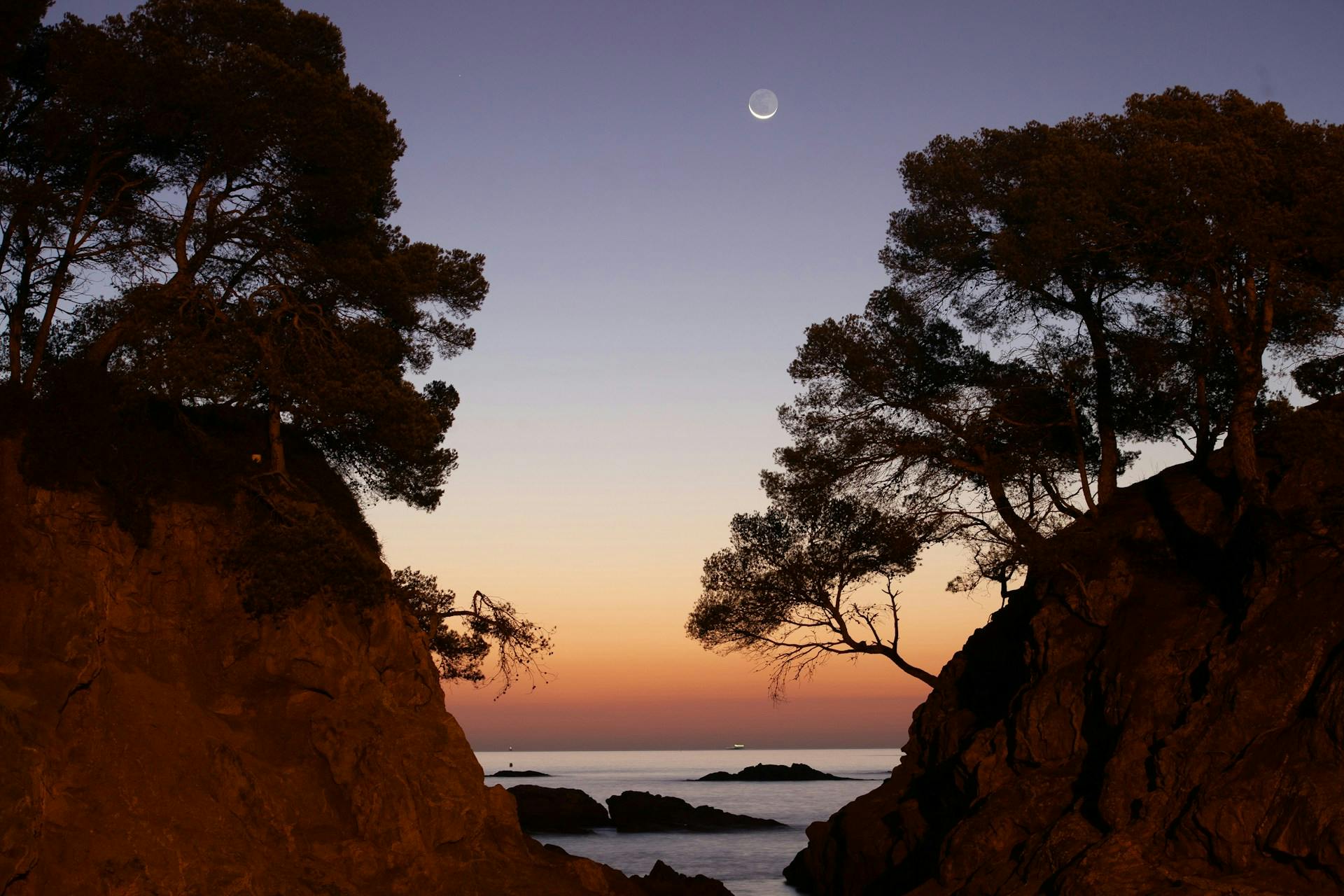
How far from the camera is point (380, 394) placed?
2202cm

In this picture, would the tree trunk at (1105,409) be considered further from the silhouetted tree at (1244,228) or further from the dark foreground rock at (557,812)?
the dark foreground rock at (557,812)

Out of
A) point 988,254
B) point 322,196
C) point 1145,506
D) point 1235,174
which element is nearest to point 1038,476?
point 1145,506

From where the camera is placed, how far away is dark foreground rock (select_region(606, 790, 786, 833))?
67.4 meters

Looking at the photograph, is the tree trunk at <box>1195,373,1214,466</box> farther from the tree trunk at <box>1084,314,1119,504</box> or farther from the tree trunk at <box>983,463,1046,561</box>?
the tree trunk at <box>983,463,1046,561</box>

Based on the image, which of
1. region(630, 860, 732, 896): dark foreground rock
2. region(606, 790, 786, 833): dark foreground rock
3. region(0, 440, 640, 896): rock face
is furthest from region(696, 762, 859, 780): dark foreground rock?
region(0, 440, 640, 896): rock face

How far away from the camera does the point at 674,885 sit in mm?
27297

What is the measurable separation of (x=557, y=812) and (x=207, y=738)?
50.7m

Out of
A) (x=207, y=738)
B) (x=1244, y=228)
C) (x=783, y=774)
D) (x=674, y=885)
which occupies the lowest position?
(x=783, y=774)

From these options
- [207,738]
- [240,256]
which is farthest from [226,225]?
[207,738]

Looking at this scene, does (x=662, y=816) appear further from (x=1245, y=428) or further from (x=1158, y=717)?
(x=1245, y=428)

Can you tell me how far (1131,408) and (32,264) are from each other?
22995 millimetres

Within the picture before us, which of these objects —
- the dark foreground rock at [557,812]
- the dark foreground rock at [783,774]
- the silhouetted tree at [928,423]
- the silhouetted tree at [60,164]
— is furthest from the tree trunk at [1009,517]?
the dark foreground rock at [783,774]

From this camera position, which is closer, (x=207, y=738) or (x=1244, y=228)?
(x=207, y=738)

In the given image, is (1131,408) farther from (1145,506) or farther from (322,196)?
(322,196)
